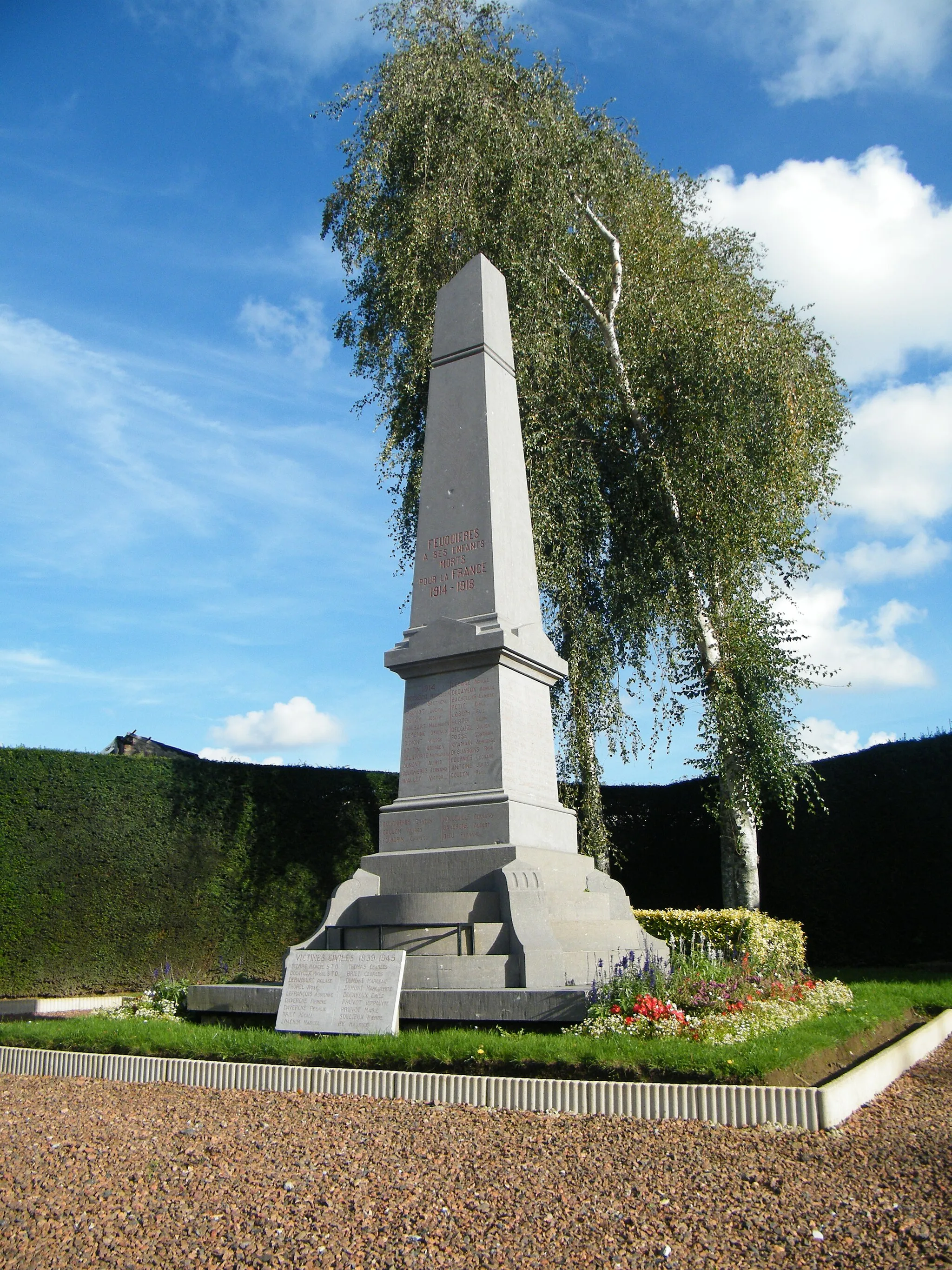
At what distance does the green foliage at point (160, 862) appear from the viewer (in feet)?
46.8

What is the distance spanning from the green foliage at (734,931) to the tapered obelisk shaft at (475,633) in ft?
12.4

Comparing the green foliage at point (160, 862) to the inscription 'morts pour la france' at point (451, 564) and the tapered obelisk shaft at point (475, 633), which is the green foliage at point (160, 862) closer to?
the tapered obelisk shaft at point (475, 633)

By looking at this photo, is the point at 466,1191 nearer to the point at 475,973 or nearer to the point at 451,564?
the point at 475,973

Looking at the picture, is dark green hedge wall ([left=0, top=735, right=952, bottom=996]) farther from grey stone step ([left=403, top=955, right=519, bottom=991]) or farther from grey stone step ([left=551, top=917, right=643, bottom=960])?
grey stone step ([left=403, top=955, right=519, bottom=991])

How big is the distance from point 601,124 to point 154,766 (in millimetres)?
12793

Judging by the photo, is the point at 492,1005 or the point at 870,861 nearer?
the point at 492,1005

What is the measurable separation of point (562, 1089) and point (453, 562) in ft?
18.1

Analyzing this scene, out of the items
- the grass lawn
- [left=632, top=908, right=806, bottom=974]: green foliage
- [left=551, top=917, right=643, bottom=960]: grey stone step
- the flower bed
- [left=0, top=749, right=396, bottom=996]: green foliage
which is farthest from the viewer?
[left=0, top=749, right=396, bottom=996]: green foliage

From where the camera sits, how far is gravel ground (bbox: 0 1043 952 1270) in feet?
12.2

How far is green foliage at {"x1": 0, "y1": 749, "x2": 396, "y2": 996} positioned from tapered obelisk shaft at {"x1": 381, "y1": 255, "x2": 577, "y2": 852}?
6.17 metres

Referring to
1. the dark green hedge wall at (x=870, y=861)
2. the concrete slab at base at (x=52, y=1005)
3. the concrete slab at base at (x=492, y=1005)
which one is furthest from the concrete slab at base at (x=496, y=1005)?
the dark green hedge wall at (x=870, y=861)

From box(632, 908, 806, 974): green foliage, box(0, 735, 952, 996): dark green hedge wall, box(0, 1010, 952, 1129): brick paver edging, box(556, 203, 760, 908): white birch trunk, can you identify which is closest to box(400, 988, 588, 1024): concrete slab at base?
box(0, 1010, 952, 1129): brick paver edging

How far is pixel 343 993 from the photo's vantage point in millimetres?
7539

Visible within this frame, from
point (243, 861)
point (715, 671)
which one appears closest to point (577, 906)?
point (715, 671)
